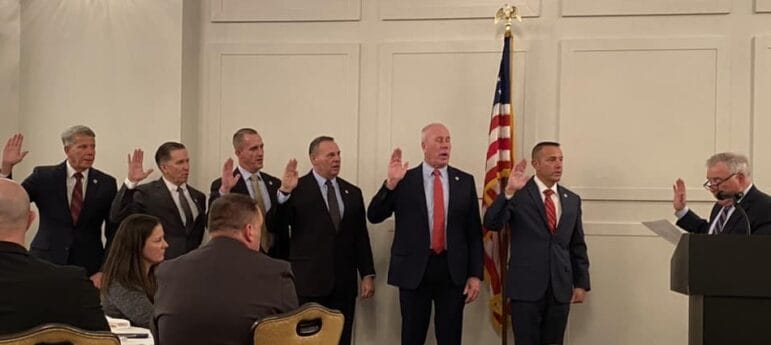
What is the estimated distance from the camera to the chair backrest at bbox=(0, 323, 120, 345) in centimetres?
292

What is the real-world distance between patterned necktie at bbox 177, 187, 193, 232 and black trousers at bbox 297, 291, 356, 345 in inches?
34.3

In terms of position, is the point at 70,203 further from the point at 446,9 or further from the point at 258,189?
the point at 446,9

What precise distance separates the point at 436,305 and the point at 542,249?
0.82m

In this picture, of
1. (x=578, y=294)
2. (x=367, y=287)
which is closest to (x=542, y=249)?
(x=578, y=294)

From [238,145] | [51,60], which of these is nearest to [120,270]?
[238,145]

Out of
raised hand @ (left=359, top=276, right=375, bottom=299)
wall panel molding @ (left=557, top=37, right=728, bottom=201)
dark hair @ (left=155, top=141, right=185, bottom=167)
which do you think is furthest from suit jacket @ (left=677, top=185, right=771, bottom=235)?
dark hair @ (left=155, top=141, right=185, bottom=167)

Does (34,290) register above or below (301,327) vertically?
above

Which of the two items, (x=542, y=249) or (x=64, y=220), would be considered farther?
(x=64, y=220)

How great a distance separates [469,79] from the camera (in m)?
7.41

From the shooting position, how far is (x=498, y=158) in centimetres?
702

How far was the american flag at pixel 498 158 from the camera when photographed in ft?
22.9

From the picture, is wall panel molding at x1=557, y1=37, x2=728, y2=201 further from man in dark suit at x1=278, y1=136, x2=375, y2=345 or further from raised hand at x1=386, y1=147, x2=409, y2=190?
man in dark suit at x1=278, y1=136, x2=375, y2=345

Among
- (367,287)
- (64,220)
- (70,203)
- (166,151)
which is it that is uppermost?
(166,151)

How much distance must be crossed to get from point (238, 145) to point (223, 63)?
1226mm
